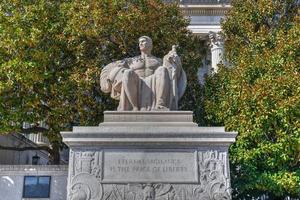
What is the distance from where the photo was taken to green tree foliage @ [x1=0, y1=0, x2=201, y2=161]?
14.7 metres

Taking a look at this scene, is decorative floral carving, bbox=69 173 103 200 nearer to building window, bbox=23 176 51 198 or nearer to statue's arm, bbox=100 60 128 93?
statue's arm, bbox=100 60 128 93

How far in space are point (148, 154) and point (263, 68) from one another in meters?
7.01

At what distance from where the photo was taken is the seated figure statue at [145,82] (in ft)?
33.5

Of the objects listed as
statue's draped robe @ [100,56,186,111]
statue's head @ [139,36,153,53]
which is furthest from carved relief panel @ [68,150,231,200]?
statue's head @ [139,36,153,53]

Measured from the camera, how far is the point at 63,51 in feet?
51.8

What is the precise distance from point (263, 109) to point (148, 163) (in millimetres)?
5425

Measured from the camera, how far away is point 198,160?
9422 mm

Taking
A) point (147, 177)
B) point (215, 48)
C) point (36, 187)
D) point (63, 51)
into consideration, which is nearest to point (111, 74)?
point (147, 177)

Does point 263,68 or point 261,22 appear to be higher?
point 261,22

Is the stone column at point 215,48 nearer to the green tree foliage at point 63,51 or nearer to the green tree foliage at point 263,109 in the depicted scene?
the green tree foliage at point 263,109

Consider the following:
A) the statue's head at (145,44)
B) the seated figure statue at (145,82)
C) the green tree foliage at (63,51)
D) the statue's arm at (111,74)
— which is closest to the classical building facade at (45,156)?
the green tree foliage at (63,51)

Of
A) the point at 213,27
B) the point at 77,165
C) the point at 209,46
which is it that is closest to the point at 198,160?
the point at 77,165

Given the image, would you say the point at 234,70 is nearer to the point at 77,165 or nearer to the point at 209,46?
the point at 77,165

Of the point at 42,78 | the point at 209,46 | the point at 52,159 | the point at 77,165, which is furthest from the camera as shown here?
the point at 209,46
